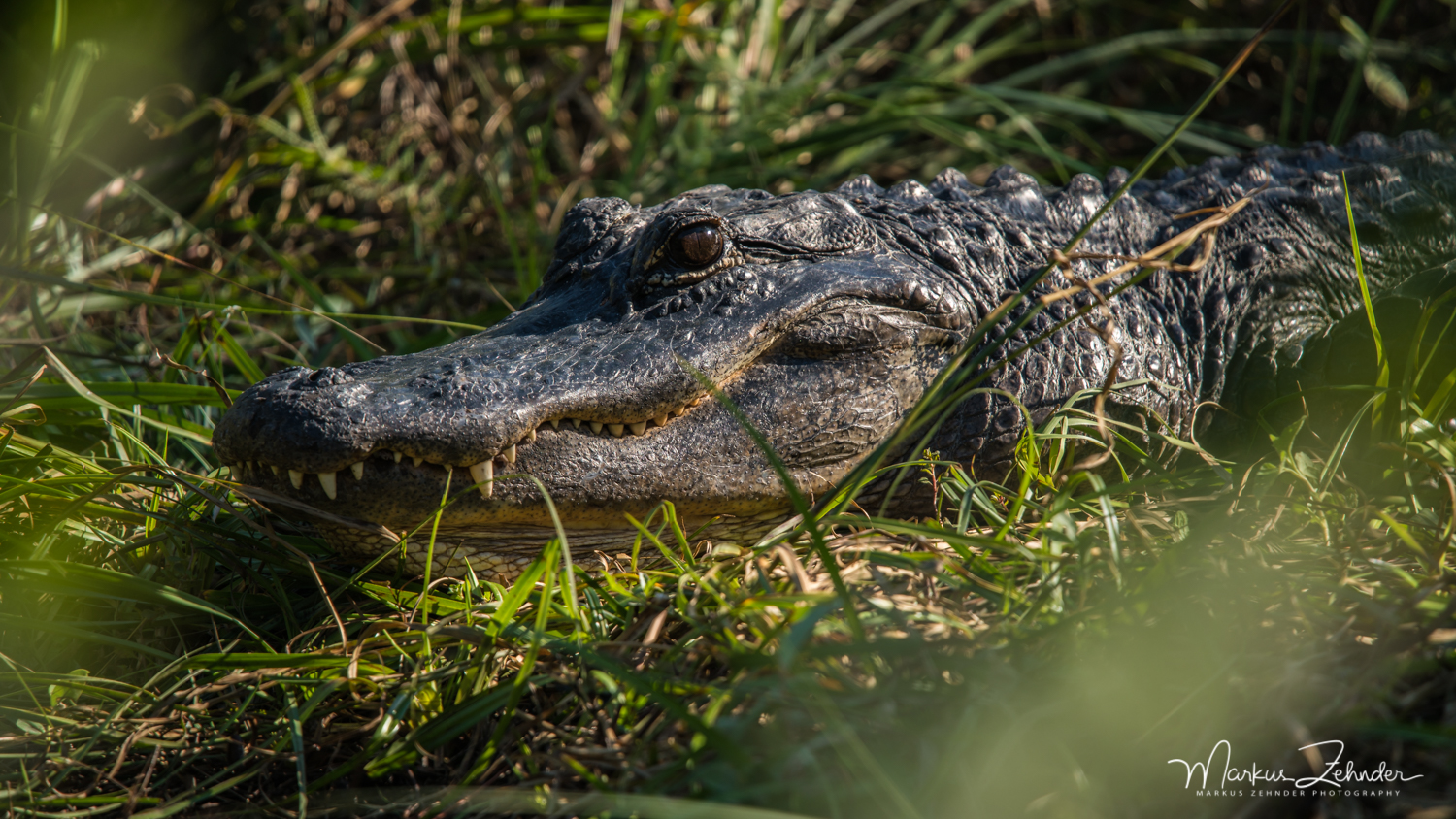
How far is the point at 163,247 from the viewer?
4.14m

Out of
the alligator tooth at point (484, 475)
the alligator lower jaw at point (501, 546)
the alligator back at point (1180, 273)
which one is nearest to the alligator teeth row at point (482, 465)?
the alligator tooth at point (484, 475)

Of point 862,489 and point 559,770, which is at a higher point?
point 862,489

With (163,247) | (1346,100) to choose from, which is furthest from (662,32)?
(1346,100)

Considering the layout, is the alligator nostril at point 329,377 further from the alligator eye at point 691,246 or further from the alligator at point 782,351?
the alligator eye at point 691,246

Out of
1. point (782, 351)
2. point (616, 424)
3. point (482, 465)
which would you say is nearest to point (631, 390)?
point (616, 424)

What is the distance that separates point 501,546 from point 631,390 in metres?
0.49

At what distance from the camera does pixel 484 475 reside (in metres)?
→ 1.92

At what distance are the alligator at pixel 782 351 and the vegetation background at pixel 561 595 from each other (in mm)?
198

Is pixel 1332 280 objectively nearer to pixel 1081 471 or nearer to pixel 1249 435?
pixel 1249 435

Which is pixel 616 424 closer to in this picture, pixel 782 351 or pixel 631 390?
pixel 631 390

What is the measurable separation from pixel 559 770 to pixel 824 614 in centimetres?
55

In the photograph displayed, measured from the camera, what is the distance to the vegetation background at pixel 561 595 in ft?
4.17

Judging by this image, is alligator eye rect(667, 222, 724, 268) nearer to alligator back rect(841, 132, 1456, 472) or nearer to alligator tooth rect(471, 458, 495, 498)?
alligator back rect(841, 132, 1456, 472)

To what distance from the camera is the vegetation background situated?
4.17 feet
